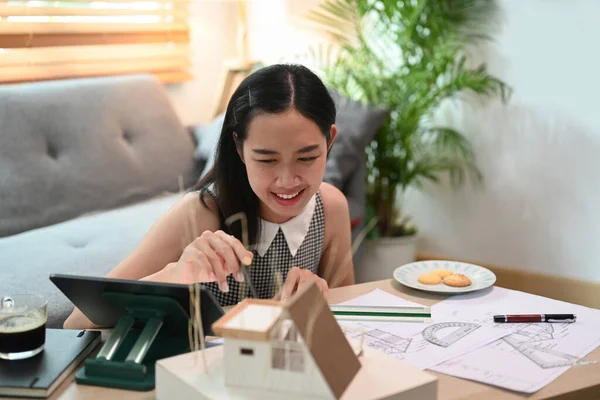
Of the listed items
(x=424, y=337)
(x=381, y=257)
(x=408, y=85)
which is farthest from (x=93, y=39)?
(x=424, y=337)

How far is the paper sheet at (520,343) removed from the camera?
1101 mm

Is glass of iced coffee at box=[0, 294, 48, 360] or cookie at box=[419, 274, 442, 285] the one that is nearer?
glass of iced coffee at box=[0, 294, 48, 360]

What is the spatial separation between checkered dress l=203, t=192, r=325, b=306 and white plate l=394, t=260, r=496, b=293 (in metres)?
0.27

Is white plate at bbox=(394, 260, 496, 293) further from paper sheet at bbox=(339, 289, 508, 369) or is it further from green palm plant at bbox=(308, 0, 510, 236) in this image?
green palm plant at bbox=(308, 0, 510, 236)

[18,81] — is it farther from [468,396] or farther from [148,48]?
[468,396]

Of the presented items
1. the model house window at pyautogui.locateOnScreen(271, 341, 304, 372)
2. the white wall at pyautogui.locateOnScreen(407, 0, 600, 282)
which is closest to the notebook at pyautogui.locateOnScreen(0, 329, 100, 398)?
the model house window at pyautogui.locateOnScreen(271, 341, 304, 372)

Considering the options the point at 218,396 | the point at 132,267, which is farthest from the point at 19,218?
the point at 218,396

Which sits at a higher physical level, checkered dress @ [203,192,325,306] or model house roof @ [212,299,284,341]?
model house roof @ [212,299,284,341]

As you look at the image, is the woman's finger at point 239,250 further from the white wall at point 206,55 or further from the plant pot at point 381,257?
the white wall at point 206,55

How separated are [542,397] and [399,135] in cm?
216

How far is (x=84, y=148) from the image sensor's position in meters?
2.68

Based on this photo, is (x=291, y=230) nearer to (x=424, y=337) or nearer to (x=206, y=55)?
(x=424, y=337)

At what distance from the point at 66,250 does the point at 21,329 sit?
1127 mm

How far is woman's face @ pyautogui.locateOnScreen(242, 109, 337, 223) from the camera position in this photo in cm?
141
